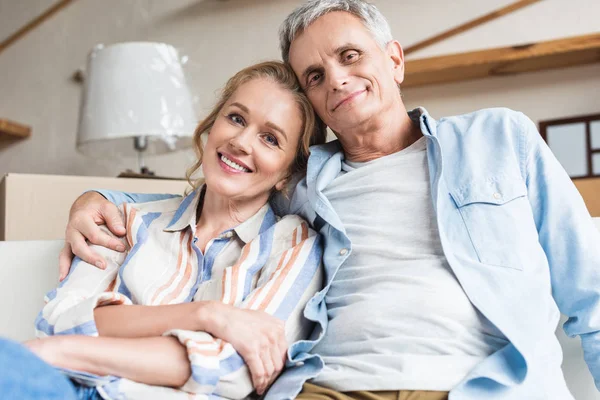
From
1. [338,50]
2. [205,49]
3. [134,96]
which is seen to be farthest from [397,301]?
[205,49]

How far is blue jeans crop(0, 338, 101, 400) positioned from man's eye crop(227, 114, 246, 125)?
2.15 ft

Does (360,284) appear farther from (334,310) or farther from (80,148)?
(80,148)

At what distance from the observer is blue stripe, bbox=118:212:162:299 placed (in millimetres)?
1174

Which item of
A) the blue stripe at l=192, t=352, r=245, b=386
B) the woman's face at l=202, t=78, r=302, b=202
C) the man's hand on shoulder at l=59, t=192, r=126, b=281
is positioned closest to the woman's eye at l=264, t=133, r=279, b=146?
the woman's face at l=202, t=78, r=302, b=202

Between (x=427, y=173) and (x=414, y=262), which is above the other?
(x=427, y=173)

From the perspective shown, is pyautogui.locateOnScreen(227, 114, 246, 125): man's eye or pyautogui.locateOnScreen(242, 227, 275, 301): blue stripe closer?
pyautogui.locateOnScreen(242, 227, 275, 301): blue stripe

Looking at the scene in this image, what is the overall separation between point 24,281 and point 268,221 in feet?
1.80

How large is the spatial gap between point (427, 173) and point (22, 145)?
9.78 feet

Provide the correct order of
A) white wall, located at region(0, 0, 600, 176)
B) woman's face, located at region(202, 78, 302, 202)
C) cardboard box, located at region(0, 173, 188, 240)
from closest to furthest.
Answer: woman's face, located at region(202, 78, 302, 202) < cardboard box, located at region(0, 173, 188, 240) < white wall, located at region(0, 0, 600, 176)

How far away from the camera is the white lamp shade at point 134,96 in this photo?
2502mm

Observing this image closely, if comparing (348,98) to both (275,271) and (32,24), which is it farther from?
(32,24)

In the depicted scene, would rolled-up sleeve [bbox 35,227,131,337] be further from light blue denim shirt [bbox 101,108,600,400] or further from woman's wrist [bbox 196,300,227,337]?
light blue denim shirt [bbox 101,108,600,400]

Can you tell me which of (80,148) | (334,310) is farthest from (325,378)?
(80,148)

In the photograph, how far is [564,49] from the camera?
2.45m
